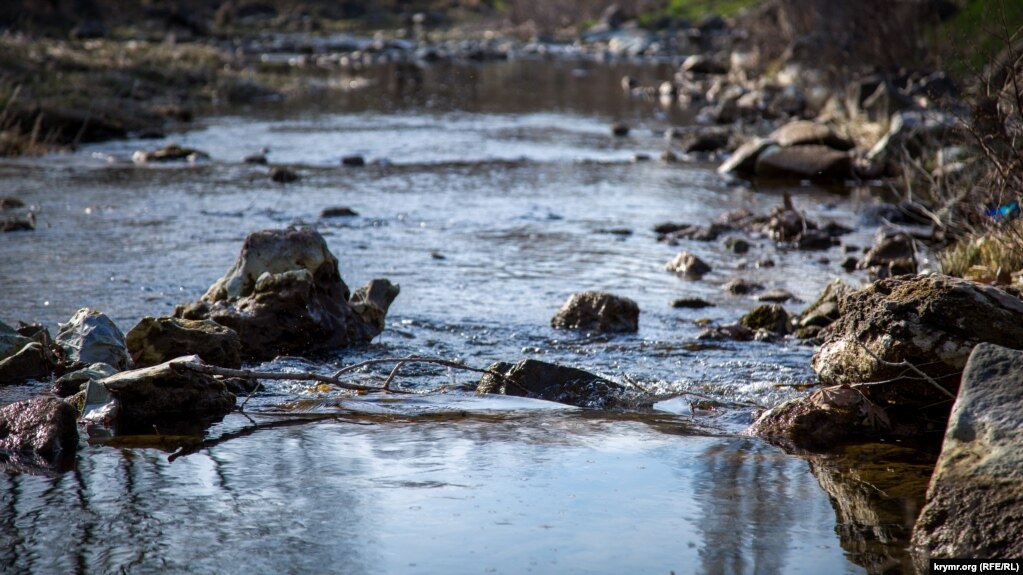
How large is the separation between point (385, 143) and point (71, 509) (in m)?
13.0

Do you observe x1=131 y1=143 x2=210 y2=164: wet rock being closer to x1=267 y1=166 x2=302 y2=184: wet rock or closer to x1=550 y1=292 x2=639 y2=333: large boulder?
x1=267 y1=166 x2=302 y2=184: wet rock

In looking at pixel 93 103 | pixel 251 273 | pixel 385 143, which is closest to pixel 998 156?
pixel 251 273

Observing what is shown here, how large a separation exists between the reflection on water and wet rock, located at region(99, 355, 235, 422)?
0.42 m

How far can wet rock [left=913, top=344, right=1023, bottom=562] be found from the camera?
3570mm

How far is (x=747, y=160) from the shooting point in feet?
47.0

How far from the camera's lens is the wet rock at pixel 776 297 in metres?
8.02

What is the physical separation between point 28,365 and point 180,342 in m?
0.73

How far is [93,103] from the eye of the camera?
17281 millimetres

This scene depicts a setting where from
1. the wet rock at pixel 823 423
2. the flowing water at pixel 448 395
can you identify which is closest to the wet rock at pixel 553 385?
the flowing water at pixel 448 395

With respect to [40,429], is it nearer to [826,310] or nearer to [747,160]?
[826,310]

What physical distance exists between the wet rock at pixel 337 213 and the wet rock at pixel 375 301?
12.7 feet

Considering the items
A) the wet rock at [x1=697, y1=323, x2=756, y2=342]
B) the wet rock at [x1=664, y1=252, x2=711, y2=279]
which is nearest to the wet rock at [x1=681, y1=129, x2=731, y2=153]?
the wet rock at [x1=664, y1=252, x2=711, y2=279]

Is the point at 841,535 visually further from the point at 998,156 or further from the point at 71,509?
the point at 998,156

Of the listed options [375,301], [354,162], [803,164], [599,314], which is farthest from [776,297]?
[354,162]
